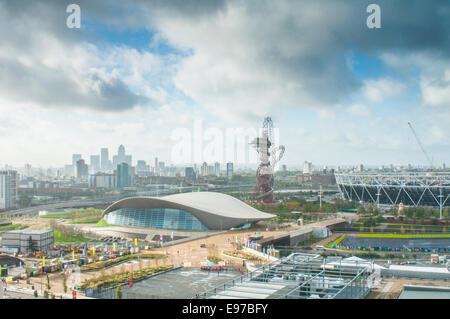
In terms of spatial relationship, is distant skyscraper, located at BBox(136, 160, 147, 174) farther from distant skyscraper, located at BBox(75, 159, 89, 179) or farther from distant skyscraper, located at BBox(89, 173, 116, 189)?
distant skyscraper, located at BBox(89, 173, 116, 189)

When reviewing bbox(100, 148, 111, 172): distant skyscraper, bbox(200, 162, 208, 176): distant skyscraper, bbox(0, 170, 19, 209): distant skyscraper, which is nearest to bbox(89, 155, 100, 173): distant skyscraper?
bbox(100, 148, 111, 172): distant skyscraper

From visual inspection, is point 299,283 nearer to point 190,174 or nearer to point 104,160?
point 190,174

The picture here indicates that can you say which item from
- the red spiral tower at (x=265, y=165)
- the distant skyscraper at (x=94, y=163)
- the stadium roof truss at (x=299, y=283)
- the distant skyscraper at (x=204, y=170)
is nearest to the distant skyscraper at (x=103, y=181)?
the distant skyscraper at (x=94, y=163)

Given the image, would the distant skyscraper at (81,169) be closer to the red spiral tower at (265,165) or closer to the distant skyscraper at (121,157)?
the distant skyscraper at (121,157)

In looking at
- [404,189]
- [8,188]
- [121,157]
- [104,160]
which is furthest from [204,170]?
[404,189]
